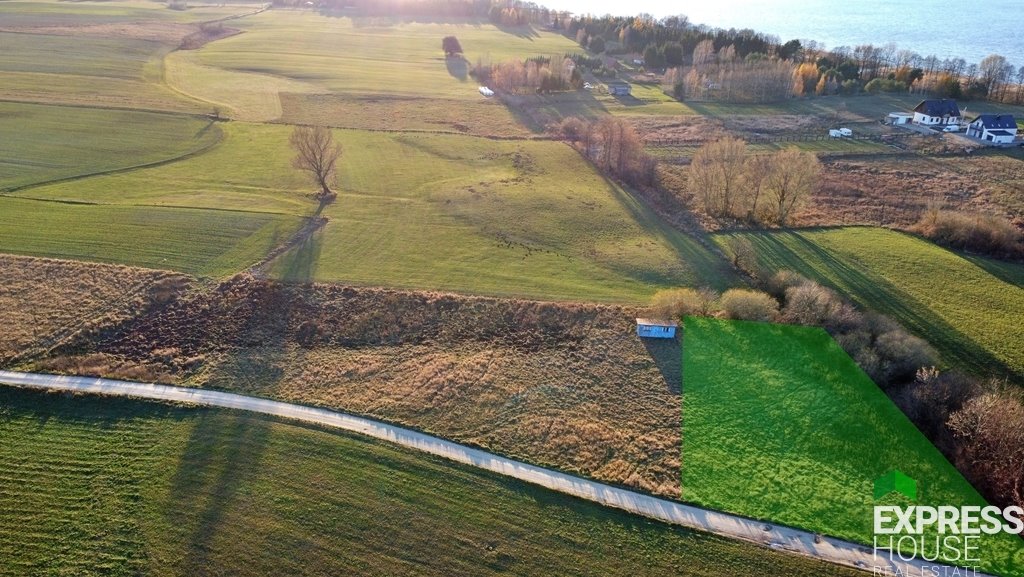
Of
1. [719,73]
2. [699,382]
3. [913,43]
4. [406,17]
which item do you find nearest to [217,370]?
[699,382]

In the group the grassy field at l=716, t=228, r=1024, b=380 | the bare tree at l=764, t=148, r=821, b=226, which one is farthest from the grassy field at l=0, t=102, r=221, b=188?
the bare tree at l=764, t=148, r=821, b=226

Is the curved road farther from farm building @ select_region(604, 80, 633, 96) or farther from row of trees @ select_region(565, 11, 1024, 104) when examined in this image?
row of trees @ select_region(565, 11, 1024, 104)

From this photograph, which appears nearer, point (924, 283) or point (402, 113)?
point (924, 283)

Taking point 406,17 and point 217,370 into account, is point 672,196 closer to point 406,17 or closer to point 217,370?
point 217,370

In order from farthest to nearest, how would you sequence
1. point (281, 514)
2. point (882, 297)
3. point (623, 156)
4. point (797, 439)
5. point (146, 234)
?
point (623, 156) → point (146, 234) → point (882, 297) → point (797, 439) → point (281, 514)

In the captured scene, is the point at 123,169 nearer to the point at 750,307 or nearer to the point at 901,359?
the point at 750,307

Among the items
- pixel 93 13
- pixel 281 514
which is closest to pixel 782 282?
pixel 281 514
